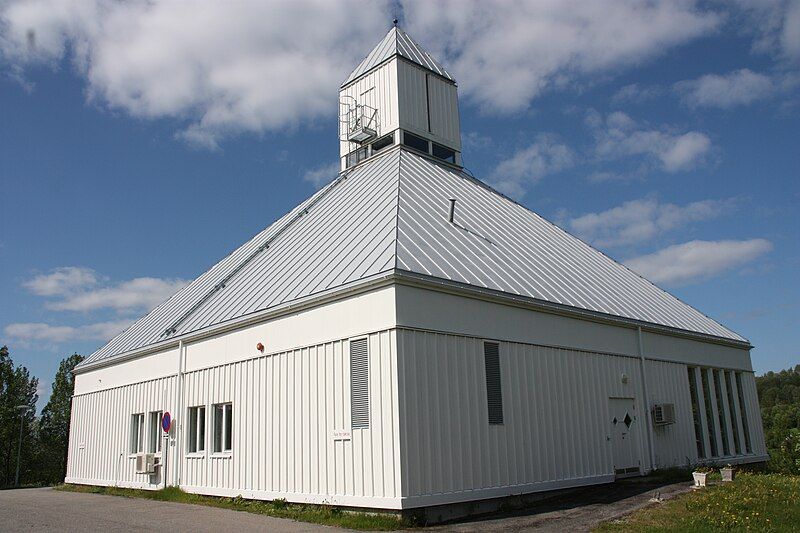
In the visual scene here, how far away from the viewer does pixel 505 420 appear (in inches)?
645

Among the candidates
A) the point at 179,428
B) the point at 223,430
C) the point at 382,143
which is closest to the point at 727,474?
the point at 223,430

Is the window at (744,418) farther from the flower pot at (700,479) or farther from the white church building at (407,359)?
the flower pot at (700,479)

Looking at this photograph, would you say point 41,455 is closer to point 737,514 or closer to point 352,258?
point 352,258

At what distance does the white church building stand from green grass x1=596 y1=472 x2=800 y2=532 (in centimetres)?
328

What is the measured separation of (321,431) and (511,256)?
778 centimetres

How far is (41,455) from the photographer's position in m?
64.6

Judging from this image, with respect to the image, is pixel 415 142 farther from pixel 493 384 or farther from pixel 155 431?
pixel 155 431

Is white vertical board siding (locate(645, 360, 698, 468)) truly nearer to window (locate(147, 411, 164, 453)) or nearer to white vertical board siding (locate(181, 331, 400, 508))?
white vertical board siding (locate(181, 331, 400, 508))

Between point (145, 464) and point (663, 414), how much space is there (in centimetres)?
1618

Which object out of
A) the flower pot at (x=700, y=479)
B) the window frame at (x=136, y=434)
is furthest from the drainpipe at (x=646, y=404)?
the window frame at (x=136, y=434)

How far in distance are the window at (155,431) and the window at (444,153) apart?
1408 centimetres

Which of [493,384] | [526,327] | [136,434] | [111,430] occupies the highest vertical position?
[526,327]

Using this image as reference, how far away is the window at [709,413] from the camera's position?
80.9 feet

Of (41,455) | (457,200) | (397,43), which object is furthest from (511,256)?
(41,455)
